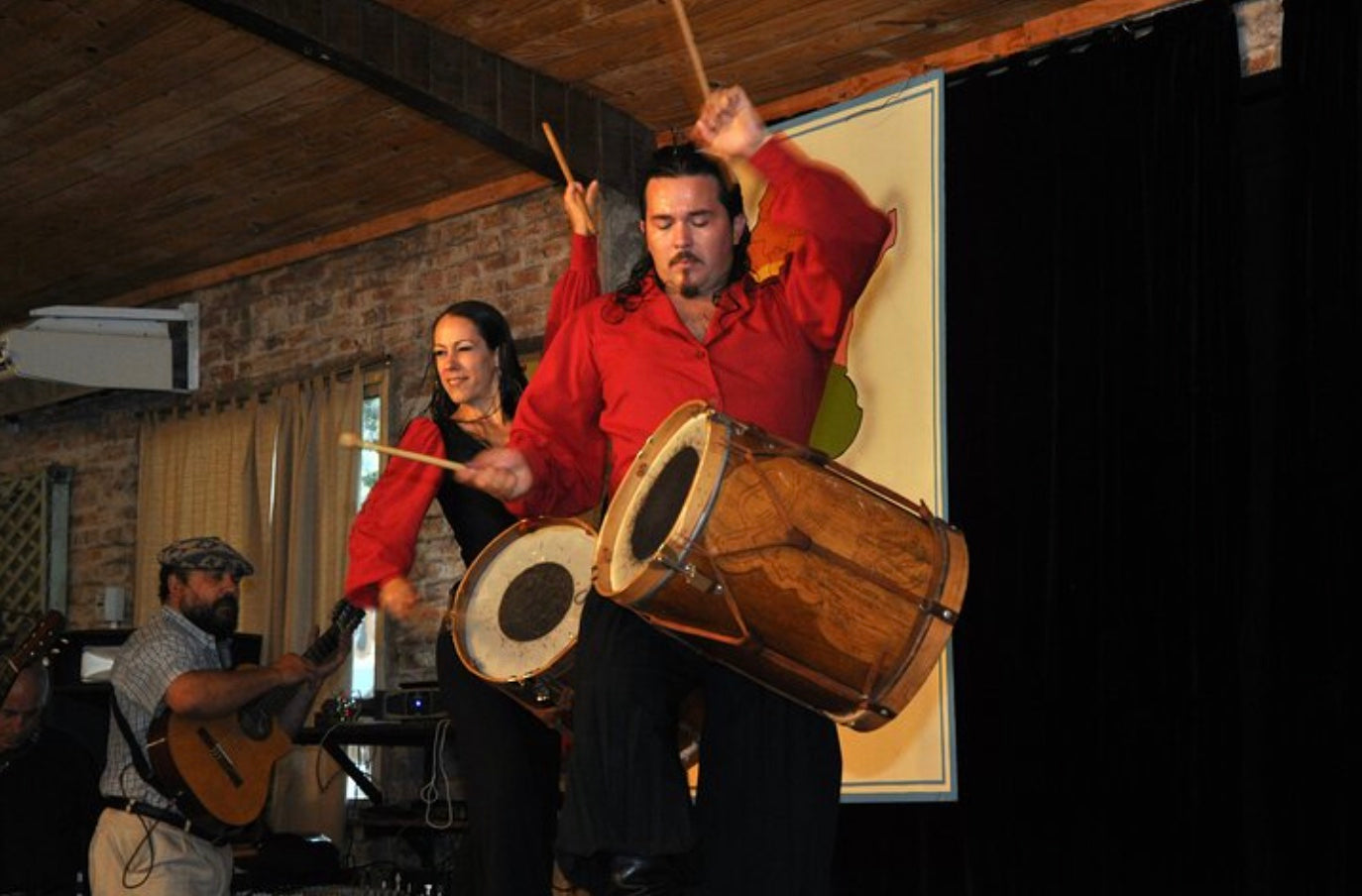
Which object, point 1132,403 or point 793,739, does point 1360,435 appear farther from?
point 793,739

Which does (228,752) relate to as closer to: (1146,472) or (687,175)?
(1146,472)

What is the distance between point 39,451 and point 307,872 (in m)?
4.65

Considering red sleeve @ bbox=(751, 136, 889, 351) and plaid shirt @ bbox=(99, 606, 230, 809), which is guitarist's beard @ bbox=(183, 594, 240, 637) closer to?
plaid shirt @ bbox=(99, 606, 230, 809)

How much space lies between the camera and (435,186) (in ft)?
26.8

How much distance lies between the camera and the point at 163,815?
553 cm

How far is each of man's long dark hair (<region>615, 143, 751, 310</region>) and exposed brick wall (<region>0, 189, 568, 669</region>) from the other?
4602mm

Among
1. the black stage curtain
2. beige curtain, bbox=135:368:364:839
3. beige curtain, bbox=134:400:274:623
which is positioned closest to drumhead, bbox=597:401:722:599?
the black stage curtain

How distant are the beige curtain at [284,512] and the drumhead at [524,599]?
468 centimetres

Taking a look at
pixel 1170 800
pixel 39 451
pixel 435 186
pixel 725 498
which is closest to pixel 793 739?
pixel 725 498

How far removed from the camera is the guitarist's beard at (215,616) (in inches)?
238

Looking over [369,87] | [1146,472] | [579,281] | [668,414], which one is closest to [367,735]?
[369,87]

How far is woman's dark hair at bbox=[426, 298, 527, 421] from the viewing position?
415cm

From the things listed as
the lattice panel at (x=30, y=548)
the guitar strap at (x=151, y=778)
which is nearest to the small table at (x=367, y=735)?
the guitar strap at (x=151, y=778)

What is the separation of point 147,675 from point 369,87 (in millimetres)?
2309
